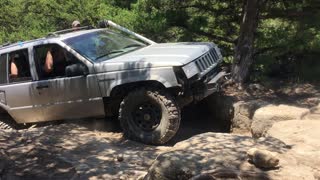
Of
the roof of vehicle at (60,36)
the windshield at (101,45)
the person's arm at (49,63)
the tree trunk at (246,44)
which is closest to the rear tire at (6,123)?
the roof of vehicle at (60,36)

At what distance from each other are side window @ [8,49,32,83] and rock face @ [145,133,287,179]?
3447 millimetres

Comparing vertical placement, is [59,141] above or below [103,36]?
below

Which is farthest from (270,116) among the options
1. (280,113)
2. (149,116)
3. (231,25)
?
(231,25)

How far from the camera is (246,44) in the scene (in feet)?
29.3

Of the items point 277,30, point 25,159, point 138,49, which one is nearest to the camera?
point 25,159

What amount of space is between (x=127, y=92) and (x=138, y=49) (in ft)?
3.03

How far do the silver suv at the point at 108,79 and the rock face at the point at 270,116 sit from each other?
83cm

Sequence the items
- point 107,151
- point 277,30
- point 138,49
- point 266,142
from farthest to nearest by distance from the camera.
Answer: point 277,30 → point 138,49 → point 107,151 → point 266,142

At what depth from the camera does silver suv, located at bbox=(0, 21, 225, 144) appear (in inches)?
274

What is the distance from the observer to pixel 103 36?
8.06 m

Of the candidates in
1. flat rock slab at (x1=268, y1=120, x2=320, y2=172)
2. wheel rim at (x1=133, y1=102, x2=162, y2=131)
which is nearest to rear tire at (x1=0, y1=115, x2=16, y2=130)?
wheel rim at (x1=133, y1=102, x2=162, y2=131)

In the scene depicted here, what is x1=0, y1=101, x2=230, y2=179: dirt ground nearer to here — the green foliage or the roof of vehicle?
the roof of vehicle

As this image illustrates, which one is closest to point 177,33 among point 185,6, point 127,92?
point 185,6

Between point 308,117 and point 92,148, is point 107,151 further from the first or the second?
point 308,117
